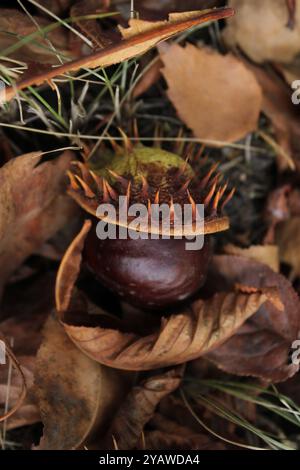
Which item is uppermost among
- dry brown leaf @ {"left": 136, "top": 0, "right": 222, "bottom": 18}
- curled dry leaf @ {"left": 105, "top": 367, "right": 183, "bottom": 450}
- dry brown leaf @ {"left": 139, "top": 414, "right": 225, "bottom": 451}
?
dry brown leaf @ {"left": 136, "top": 0, "right": 222, "bottom": 18}

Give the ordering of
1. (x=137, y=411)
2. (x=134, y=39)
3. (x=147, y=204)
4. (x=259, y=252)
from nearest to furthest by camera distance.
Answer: (x=134, y=39) < (x=147, y=204) < (x=137, y=411) < (x=259, y=252)

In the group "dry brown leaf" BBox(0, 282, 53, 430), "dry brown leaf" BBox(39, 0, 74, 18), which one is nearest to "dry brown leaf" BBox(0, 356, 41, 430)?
"dry brown leaf" BBox(0, 282, 53, 430)

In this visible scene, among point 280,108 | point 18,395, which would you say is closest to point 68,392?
point 18,395

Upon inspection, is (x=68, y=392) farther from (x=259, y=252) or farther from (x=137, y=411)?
(x=259, y=252)

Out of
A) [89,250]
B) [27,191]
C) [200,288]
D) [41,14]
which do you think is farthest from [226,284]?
[41,14]

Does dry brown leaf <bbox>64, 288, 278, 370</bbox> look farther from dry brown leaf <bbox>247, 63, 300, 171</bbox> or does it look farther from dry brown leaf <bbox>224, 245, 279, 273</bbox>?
dry brown leaf <bbox>247, 63, 300, 171</bbox>

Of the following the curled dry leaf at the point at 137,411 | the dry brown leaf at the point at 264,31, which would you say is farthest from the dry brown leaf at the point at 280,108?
the curled dry leaf at the point at 137,411

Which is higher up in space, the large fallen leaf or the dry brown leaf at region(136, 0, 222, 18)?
the dry brown leaf at region(136, 0, 222, 18)
